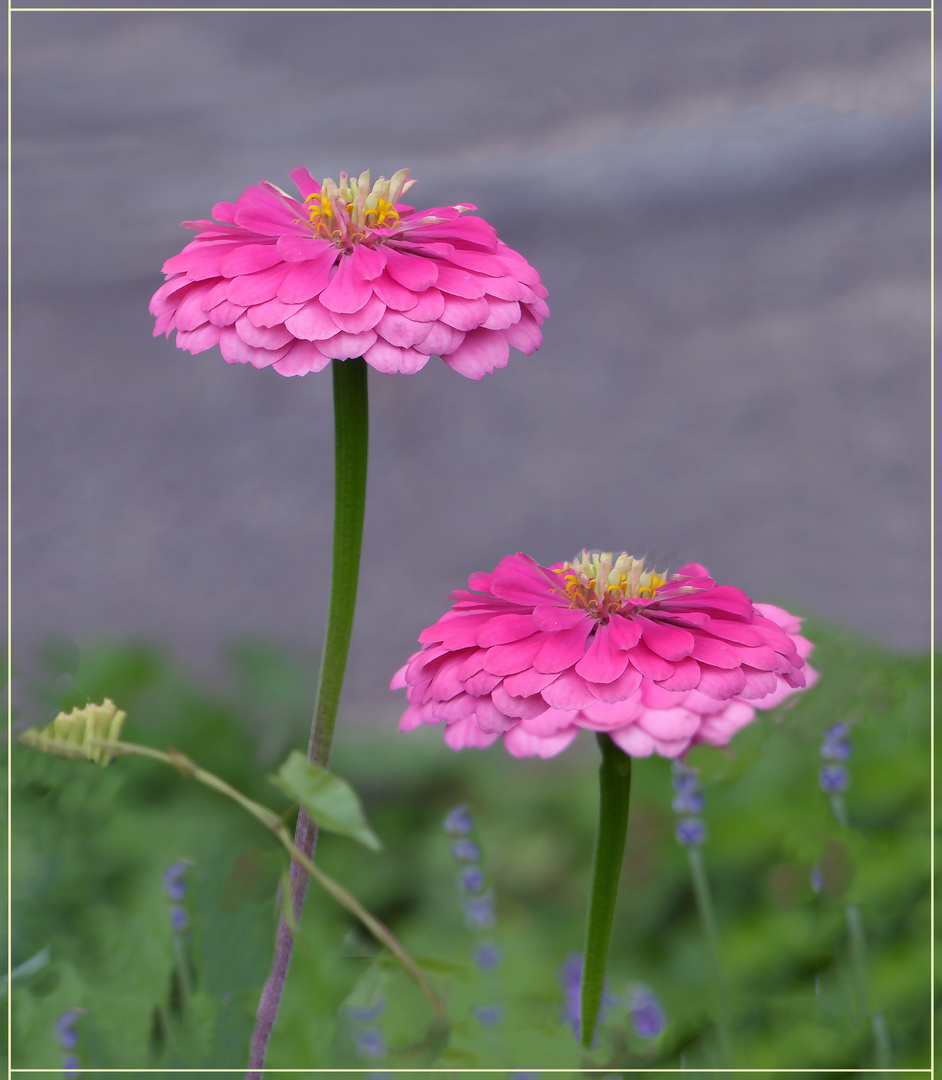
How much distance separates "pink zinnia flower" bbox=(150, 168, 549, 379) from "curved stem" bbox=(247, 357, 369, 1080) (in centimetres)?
1

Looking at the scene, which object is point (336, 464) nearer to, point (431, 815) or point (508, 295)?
point (508, 295)

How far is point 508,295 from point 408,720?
0.07 meters

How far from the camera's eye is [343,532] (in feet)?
0.55

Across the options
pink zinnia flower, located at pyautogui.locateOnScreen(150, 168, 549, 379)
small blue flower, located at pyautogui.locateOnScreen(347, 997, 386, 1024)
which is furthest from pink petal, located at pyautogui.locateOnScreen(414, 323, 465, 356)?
small blue flower, located at pyautogui.locateOnScreen(347, 997, 386, 1024)

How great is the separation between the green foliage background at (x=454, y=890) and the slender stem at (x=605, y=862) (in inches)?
0.7

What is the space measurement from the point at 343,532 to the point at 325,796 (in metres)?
0.06

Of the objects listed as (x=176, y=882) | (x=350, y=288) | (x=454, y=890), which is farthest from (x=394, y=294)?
(x=454, y=890)

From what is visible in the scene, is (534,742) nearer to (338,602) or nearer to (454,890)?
(338,602)

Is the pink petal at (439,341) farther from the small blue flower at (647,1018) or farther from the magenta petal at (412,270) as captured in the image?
the small blue flower at (647,1018)

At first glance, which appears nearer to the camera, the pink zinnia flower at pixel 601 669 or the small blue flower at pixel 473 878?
the pink zinnia flower at pixel 601 669

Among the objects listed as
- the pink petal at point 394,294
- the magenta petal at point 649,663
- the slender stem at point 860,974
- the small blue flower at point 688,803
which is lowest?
the slender stem at point 860,974

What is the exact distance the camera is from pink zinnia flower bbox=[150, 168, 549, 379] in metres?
0.15

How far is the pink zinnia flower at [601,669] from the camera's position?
152mm

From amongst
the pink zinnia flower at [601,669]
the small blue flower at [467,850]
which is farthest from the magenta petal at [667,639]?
the small blue flower at [467,850]
